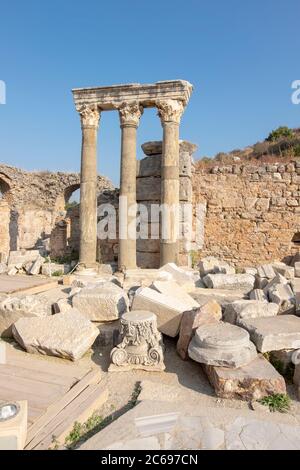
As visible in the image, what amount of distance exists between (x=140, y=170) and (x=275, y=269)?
17.6 ft

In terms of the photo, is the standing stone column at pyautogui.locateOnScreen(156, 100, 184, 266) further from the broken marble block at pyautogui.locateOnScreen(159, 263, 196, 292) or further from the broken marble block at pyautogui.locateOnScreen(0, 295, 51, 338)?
the broken marble block at pyautogui.locateOnScreen(0, 295, 51, 338)

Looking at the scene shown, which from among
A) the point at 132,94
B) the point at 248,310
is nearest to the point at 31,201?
the point at 132,94

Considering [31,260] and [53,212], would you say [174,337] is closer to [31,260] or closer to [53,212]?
[31,260]

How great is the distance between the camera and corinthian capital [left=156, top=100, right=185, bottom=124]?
9.42m

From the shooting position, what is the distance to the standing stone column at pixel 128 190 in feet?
32.3

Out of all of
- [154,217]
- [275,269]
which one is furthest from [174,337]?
[154,217]

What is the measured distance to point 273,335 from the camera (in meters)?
4.40

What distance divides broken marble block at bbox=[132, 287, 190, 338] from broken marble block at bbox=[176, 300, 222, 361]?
169mm

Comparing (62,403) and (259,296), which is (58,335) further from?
(259,296)

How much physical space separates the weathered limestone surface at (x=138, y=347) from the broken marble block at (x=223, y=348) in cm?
55

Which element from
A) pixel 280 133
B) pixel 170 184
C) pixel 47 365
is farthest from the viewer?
pixel 280 133

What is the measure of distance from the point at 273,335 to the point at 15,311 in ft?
13.8
